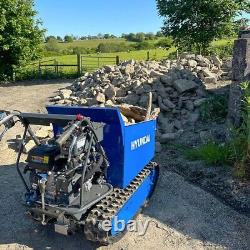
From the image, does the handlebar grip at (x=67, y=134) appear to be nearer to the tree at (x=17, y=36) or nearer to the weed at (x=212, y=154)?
the weed at (x=212, y=154)

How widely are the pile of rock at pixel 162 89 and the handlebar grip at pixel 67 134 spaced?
172 inches

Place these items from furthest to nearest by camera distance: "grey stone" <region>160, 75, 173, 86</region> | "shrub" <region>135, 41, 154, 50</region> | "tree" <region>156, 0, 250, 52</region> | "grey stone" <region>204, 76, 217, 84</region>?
"shrub" <region>135, 41, 154, 50</region>, "tree" <region>156, 0, 250, 52</region>, "grey stone" <region>204, 76, 217, 84</region>, "grey stone" <region>160, 75, 173, 86</region>

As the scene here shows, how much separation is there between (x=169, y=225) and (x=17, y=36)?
1770cm

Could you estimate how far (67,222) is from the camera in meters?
4.23

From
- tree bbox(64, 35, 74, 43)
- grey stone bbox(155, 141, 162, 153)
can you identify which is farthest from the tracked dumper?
tree bbox(64, 35, 74, 43)

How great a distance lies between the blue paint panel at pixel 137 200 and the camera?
480 cm

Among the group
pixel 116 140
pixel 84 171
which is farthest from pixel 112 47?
pixel 84 171

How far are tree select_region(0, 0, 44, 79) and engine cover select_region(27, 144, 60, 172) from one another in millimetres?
16959

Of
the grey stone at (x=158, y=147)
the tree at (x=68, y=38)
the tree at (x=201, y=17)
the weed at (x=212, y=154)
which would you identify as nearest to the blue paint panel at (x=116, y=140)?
the weed at (x=212, y=154)

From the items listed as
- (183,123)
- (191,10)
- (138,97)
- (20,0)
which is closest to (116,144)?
(183,123)

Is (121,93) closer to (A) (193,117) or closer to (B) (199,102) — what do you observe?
(B) (199,102)

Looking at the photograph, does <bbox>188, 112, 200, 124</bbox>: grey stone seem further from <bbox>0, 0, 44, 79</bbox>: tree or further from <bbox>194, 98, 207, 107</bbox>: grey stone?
<bbox>0, 0, 44, 79</bbox>: tree

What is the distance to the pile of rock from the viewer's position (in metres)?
9.56

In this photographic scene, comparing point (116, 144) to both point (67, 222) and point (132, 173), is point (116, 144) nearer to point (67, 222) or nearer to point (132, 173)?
point (132, 173)
